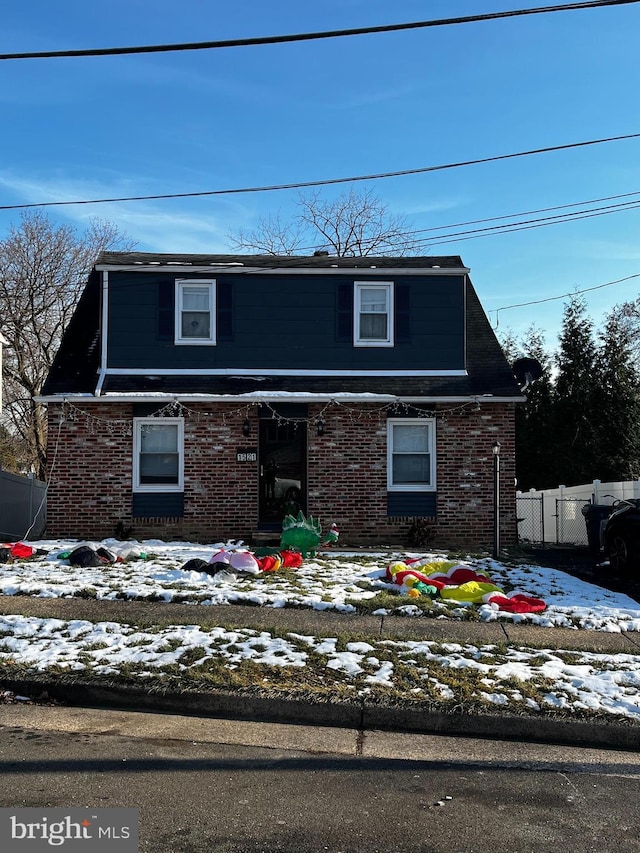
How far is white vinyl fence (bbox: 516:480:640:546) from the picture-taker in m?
18.2

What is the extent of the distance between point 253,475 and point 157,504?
1959 mm

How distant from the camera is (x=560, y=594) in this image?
10938mm

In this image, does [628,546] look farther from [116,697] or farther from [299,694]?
[116,697]

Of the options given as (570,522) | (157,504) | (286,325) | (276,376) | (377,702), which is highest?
(286,325)

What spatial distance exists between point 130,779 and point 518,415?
26613 millimetres

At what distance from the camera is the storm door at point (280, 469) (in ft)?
54.5

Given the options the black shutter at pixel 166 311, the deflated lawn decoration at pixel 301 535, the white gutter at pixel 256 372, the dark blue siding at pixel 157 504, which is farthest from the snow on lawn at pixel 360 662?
the black shutter at pixel 166 311

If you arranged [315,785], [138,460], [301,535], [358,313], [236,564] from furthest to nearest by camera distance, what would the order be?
[358,313] < [138,460] < [301,535] < [236,564] < [315,785]

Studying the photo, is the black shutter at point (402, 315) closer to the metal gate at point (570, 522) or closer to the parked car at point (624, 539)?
the parked car at point (624, 539)

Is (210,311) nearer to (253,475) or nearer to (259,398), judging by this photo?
(259,398)

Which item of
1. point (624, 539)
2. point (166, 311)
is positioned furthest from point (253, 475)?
point (624, 539)

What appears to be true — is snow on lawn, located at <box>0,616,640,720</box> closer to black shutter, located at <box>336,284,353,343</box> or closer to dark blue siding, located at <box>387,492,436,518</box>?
dark blue siding, located at <box>387,492,436,518</box>

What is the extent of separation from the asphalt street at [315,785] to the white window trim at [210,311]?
11.0 meters

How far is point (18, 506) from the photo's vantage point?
20.5 m
